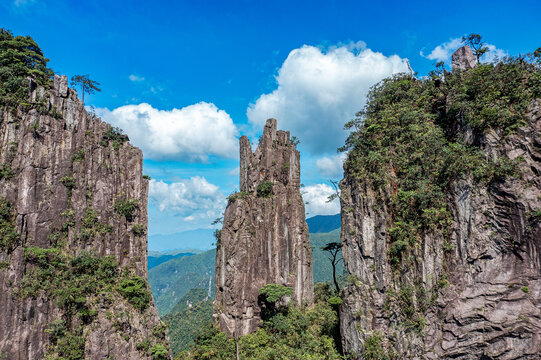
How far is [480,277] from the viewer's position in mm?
18484

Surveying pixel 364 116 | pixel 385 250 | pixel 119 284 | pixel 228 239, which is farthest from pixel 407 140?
pixel 119 284

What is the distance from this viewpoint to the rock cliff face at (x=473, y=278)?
17344 mm

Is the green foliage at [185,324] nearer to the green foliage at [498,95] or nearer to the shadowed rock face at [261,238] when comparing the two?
the shadowed rock face at [261,238]

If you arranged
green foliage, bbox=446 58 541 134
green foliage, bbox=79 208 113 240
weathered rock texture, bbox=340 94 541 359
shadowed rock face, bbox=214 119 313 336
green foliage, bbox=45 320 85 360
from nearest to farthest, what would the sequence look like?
1. weathered rock texture, bbox=340 94 541 359
2. green foliage, bbox=446 58 541 134
3. green foliage, bbox=45 320 85 360
4. green foliage, bbox=79 208 113 240
5. shadowed rock face, bbox=214 119 313 336

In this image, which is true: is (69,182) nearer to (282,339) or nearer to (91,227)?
(91,227)

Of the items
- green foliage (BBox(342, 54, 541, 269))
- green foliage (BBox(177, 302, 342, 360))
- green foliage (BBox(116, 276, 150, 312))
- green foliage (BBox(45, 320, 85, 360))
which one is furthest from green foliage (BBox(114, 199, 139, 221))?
green foliage (BBox(342, 54, 541, 269))

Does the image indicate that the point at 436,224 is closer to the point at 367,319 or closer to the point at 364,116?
the point at 367,319

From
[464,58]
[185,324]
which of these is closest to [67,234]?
[464,58]

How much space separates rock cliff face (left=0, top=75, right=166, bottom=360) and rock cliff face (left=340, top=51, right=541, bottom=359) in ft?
85.6

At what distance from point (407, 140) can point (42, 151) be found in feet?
130

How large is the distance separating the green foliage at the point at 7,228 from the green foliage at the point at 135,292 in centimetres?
1153

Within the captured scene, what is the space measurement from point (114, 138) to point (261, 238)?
25524mm

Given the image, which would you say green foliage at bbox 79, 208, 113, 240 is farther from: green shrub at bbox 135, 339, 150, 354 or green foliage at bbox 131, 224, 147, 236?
green shrub at bbox 135, 339, 150, 354

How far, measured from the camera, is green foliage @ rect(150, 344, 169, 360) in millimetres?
31578
